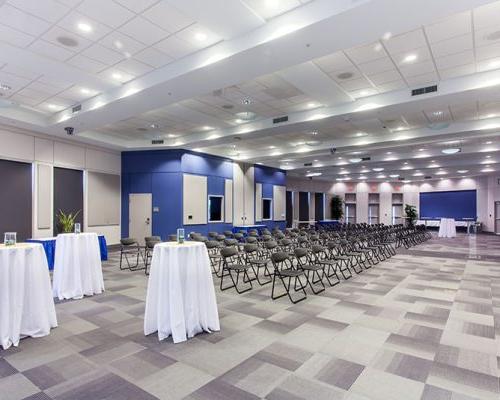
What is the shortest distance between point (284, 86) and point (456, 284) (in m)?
4.98

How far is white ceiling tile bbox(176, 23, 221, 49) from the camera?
4328mm

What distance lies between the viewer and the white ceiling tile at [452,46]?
184 inches

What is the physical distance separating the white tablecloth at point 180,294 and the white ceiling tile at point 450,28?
422cm

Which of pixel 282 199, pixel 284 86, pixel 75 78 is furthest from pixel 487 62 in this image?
pixel 282 199

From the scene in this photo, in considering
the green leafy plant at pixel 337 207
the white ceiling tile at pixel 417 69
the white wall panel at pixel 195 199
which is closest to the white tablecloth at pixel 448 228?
the green leafy plant at pixel 337 207

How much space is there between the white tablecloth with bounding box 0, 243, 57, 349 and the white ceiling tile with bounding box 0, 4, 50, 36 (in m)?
2.84

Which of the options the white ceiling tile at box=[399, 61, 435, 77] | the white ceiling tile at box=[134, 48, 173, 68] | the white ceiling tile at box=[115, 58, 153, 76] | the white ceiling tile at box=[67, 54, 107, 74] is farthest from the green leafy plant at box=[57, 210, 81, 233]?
the white ceiling tile at box=[399, 61, 435, 77]

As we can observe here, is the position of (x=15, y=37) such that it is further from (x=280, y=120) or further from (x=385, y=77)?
(x=385, y=77)

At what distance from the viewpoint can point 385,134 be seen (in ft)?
32.8

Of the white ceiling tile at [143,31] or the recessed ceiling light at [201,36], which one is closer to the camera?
the white ceiling tile at [143,31]

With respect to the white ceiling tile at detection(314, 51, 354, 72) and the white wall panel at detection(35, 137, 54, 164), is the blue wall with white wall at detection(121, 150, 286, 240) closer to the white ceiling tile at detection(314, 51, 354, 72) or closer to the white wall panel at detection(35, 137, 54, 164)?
the white wall panel at detection(35, 137, 54, 164)

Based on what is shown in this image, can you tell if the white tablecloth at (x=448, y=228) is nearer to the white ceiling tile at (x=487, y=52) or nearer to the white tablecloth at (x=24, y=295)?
the white ceiling tile at (x=487, y=52)

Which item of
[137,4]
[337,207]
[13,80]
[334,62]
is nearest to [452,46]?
[334,62]

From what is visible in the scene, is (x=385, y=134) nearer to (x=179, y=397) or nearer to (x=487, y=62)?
(x=487, y=62)
